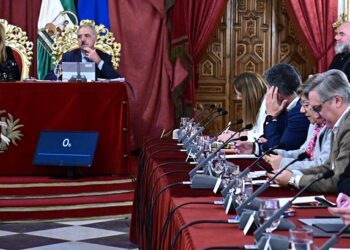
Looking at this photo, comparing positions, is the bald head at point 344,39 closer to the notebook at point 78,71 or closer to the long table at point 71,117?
the long table at point 71,117

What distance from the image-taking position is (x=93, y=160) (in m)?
6.74

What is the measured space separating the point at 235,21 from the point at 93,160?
10.3ft

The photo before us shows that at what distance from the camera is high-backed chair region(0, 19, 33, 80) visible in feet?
25.0

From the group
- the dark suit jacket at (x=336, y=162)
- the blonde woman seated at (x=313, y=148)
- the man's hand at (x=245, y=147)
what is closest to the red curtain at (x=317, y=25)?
the man's hand at (x=245, y=147)

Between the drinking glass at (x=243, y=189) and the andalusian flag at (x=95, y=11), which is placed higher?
the andalusian flag at (x=95, y=11)

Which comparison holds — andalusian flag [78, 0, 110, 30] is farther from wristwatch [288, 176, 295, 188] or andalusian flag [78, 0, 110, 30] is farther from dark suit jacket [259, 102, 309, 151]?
wristwatch [288, 176, 295, 188]

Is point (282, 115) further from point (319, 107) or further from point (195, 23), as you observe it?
point (195, 23)

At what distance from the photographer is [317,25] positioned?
8.71 metres

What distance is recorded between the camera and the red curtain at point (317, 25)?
863 cm

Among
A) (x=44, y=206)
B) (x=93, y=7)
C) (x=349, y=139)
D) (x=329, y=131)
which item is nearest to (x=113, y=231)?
(x=44, y=206)

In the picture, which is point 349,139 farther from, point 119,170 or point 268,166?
point 119,170

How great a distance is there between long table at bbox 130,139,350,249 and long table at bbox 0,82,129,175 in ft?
4.44

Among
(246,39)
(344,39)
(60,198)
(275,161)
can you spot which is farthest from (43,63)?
(275,161)

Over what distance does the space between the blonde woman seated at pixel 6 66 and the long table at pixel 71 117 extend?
18.3 inches
